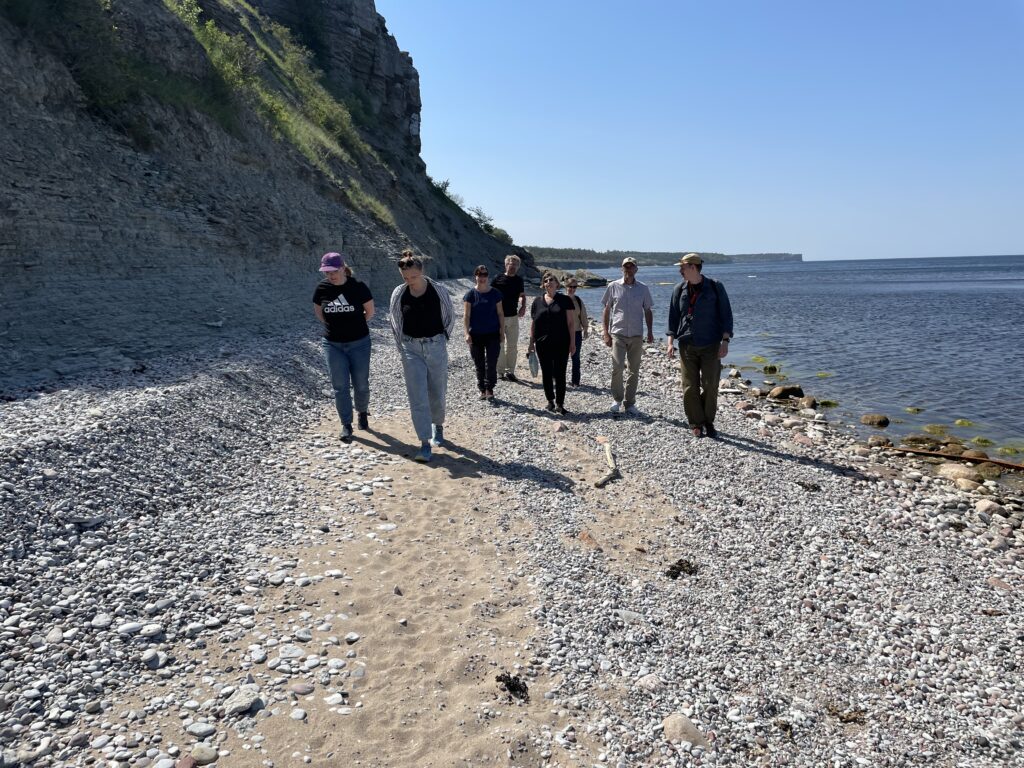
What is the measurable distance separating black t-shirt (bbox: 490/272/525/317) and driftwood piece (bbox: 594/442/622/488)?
12.6 ft

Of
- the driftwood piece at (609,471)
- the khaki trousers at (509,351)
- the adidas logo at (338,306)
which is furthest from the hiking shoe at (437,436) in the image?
the khaki trousers at (509,351)

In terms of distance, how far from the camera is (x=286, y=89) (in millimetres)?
28031

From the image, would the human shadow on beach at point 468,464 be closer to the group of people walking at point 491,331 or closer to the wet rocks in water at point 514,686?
the group of people walking at point 491,331

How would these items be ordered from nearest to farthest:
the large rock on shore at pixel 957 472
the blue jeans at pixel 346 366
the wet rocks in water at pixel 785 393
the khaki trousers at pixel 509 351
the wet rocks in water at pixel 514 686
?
the wet rocks in water at pixel 514 686, the blue jeans at pixel 346 366, the large rock on shore at pixel 957 472, the khaki trousers at pixel 509 351, the wet rocks in water at pixel 785 393

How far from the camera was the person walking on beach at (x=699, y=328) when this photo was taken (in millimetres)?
8273

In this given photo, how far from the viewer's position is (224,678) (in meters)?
3.56

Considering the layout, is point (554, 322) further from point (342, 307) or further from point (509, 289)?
point (342, 307)

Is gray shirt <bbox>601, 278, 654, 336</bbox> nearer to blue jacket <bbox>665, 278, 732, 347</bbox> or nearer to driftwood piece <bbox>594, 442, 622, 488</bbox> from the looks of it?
blue jacket <bbox>665, 278, 732, 347</bbox>

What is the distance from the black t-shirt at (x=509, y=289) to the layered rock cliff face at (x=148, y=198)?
206 inches

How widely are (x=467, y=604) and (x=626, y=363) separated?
6493 millimetres

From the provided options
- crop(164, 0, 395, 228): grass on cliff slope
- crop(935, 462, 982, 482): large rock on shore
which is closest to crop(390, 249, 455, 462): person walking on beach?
crop(935, 462, 982, 482): large rock on shore

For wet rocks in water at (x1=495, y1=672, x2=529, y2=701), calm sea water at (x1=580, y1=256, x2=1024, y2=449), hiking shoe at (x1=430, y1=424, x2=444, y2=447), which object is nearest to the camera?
wet rocks in water at (x1=495, y1=672, x2=529, y2=701)

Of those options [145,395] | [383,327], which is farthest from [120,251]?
[383,327]

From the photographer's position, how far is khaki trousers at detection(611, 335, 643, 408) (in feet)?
31.6
